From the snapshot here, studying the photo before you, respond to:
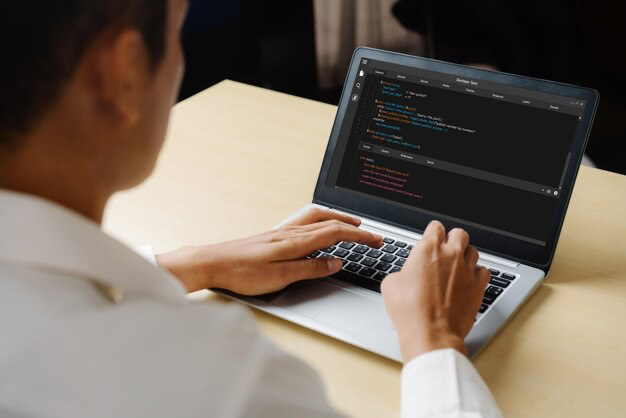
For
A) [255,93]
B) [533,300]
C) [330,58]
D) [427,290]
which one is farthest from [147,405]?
[330,58]

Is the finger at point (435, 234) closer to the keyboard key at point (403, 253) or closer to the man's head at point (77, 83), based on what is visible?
the keyboard key at point (403, 253)

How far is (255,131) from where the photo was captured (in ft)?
5.12

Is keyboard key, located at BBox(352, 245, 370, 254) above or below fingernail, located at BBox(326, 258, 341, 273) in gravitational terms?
below

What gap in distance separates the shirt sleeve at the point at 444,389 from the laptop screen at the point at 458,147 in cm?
33

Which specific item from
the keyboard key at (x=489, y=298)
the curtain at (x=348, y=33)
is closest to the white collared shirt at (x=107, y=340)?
the keyboard key at (x=489, y=298)

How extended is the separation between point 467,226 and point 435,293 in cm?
23

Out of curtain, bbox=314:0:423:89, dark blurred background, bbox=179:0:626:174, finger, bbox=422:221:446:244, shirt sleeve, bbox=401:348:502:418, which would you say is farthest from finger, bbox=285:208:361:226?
curtain, bbox=314:0:423:89

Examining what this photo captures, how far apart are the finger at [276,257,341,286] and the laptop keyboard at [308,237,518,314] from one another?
29 mm

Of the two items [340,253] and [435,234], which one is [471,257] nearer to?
[435,234]

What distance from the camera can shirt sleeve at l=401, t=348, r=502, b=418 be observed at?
2.63 ft

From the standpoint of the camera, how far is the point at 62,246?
21.5 inches

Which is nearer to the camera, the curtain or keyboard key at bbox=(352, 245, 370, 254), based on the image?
keyboard key at bbox=(352, 245, 370, 254)

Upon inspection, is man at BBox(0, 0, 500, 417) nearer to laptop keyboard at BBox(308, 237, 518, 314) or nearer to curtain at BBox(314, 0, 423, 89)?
laptop keyboard at BBox(308, 237, 518, 314)

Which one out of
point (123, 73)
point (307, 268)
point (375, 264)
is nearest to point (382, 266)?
point (375, 264)
